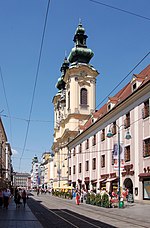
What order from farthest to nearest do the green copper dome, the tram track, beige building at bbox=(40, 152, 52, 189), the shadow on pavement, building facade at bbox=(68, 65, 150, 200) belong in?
beige building at bbox=(40, 152, 52, 189), the green copper dome, building facade at bbox=(68, 65, 150, 200), the tram track, the shadow on pavement

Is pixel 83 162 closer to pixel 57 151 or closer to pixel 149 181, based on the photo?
pixel 149 181

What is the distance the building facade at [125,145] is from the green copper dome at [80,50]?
2881cm

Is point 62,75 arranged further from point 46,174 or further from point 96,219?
point 96,219

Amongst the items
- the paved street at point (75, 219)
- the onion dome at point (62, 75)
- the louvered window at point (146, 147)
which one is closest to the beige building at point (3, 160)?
the onion dome at point (62, 75)

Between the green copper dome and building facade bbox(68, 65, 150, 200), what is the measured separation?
94.5ft

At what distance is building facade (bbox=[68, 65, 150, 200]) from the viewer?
3281cm

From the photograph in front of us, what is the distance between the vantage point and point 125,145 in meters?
37.7

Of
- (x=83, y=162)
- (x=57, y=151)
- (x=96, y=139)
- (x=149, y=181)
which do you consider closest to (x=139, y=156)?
(x=149, y=181)

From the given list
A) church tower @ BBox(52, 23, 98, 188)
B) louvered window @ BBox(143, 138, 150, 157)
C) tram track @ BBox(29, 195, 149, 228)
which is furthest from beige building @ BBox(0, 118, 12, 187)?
tram track @ BBox(29, 195, 149, 228)

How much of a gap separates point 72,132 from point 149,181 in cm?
4477

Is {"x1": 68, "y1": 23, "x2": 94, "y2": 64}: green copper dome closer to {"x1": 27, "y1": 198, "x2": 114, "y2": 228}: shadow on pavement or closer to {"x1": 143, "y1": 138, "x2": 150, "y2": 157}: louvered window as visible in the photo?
{"x1": 143, "y1": 138, "x2": 150, "y2": 157}: louvered window

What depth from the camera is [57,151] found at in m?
90.2

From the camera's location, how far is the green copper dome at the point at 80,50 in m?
81.1

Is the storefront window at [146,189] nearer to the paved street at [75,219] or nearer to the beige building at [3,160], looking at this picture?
the paved street at [75,219]
